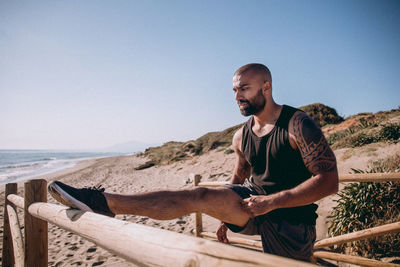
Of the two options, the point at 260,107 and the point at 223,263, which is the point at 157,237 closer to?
the point at 223,263

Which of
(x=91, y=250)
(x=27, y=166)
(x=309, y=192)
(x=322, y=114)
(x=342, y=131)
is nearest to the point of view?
(x=309, y=192)

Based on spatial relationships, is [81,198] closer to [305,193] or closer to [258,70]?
[305,193]

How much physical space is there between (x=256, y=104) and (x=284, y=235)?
1.30 meters

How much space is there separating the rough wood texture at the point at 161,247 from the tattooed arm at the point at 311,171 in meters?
1.24

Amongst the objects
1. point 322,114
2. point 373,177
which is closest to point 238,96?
point 373,177

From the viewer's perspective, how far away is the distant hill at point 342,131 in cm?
781

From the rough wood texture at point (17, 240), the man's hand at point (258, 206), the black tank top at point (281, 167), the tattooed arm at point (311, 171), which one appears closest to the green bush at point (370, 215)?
the black tank top at point (281, 167)

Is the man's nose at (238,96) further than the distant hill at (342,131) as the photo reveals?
No

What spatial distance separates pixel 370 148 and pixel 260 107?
6866mm

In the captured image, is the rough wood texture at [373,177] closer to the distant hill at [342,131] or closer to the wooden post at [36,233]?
the wooden post at [36,233]

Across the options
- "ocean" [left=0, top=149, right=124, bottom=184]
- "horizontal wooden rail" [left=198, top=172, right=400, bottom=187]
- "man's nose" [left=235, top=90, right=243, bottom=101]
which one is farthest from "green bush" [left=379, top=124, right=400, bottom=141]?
"ocean" [left=0, top=149, right=124, bottom=184]

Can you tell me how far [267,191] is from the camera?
2.16m

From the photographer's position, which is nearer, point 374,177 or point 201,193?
point 201,193

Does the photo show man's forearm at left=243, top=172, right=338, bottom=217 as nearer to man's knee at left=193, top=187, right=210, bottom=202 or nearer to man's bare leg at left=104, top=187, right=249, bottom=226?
man's bare leg at left=104, top=187, right=249, bottom=226
